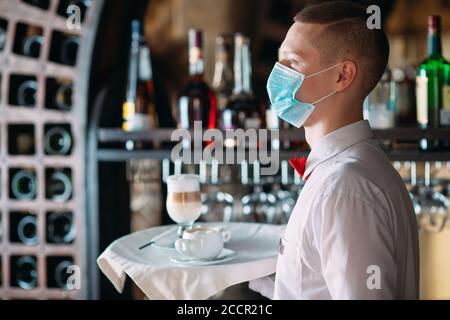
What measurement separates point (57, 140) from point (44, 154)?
0.41ft

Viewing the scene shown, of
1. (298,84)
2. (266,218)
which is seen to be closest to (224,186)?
(266,218)

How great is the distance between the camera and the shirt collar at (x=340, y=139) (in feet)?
3.52

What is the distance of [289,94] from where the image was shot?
115cm

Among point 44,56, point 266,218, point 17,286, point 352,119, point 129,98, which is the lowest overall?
point 17,286

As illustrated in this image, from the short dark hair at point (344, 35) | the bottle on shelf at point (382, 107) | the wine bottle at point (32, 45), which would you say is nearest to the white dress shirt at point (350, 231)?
the short dark hair at point (344, 35)

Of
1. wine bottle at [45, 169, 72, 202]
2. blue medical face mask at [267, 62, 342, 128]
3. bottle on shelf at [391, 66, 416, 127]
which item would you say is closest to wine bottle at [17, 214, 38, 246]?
wine bottle at [45, 169, 72, 202]

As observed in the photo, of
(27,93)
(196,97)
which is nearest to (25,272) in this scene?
(27,93)

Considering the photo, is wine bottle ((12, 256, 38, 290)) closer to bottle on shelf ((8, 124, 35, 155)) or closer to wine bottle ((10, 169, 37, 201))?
wine bottle ((10, 169, 37, 201))

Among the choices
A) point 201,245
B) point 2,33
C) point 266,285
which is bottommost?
point 266,285

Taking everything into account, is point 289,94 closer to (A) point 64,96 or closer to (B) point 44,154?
(B) point 44,154

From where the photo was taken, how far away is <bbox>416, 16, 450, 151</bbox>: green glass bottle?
1833 millimetres

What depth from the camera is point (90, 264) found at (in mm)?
1994

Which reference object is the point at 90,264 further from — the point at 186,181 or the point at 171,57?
the point at 171,57

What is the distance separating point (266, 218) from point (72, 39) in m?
0.94
